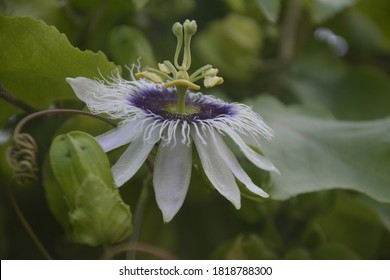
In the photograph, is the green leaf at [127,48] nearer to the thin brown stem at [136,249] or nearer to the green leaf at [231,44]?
the thin brown stem at [136,249]

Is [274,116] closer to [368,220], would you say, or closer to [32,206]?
[368,220]

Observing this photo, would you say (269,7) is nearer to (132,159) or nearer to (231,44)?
(132,159)

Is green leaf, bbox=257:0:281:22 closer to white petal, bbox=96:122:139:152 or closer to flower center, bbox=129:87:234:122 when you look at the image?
flower center, bbox=129:87:234:122

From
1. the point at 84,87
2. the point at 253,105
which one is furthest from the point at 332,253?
the point at 84,87

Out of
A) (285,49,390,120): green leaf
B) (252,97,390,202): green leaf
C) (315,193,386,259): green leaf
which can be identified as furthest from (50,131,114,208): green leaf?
(285,49,390,120): green leaf

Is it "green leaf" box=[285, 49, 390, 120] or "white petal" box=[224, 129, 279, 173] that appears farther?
"green leaf" box=[285, 49, 390, 120]

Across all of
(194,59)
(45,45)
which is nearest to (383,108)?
(194,59)

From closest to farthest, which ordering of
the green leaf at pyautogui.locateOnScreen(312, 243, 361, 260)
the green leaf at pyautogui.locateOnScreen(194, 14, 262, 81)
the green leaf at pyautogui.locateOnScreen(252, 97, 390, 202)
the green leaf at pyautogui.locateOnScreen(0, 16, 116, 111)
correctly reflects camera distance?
the green leaf at pyautogui.locateOnScreen(0, 16, 116, 111), the green leaf at pyautogui.locateOnScreen(252, 97, 390, 202), the green leaf at pyautogui.locateOnScreen(312, 243, 361, 260), the green leaf at pyautogui.locateOnScreen(194, 14, 262, 81)
